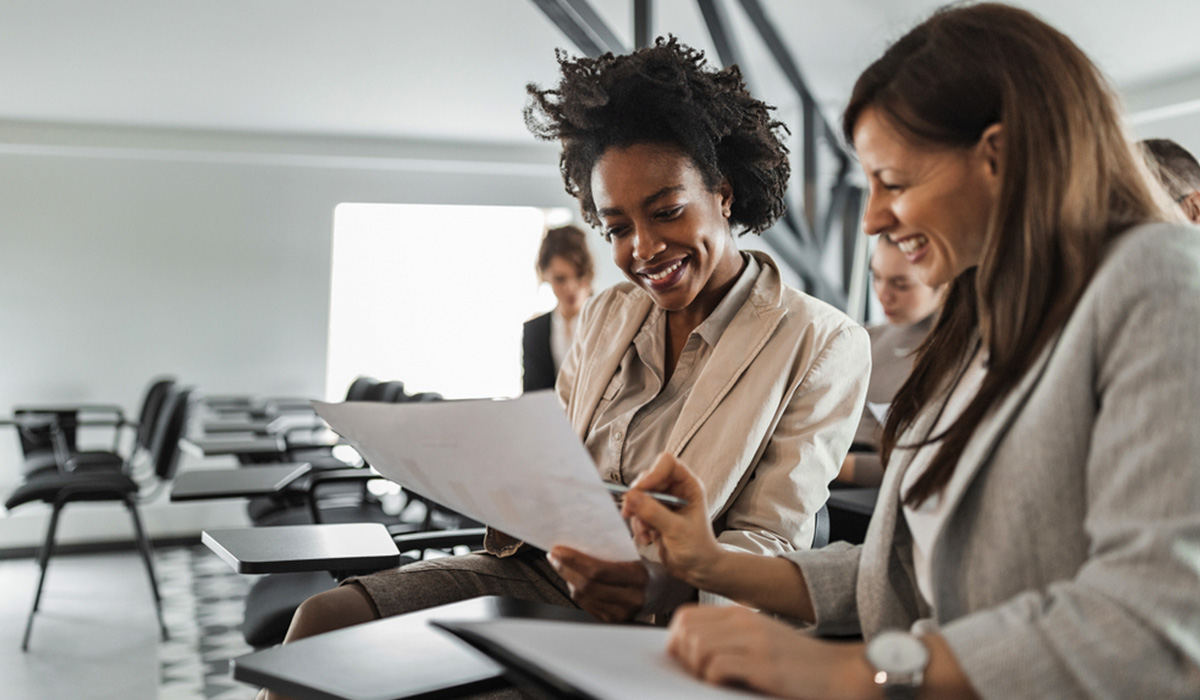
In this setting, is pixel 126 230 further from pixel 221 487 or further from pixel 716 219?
pixel 716 219

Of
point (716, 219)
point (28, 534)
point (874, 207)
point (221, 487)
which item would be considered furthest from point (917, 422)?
point (28, 534)

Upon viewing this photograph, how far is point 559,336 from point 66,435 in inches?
148

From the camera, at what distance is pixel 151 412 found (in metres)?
5.41

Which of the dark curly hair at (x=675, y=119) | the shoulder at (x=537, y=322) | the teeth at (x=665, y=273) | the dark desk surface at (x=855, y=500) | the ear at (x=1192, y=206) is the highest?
the dark curly hair at (x=675, y=119)

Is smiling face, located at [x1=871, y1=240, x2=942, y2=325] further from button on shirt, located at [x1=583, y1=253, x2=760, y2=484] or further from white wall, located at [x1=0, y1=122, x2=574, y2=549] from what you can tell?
white wall, located at [x1=0, y1=122, x2=574, y2=549]

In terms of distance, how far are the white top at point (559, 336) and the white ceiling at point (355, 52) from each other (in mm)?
1894

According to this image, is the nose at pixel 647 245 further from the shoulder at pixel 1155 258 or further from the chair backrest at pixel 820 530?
the shoulder at pixel 1155 258

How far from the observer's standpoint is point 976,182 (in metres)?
0.85

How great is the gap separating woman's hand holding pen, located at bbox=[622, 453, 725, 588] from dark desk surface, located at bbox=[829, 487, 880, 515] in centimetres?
105

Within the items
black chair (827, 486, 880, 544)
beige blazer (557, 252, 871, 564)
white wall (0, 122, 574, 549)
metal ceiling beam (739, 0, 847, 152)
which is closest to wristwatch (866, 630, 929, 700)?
beige blazer (557, 252, 871, 564)

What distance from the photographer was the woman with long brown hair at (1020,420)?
2.21 feet

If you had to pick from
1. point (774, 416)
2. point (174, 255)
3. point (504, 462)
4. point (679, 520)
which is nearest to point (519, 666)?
point (504, 462)

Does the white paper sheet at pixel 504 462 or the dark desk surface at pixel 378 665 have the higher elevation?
the white paper sheet at pixel 504 462

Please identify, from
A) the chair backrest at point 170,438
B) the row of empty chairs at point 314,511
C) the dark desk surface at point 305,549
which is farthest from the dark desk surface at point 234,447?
the dark desk surface at point 305,549
